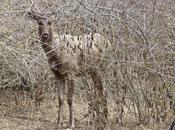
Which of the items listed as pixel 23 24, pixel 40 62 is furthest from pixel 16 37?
pixel 40 62

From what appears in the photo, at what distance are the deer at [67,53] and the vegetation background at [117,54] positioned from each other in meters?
0.14

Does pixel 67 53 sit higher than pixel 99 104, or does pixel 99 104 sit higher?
pixel 67 53

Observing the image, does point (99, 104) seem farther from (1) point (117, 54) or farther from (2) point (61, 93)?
(2) point (61, 93)

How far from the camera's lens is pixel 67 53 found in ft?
31.1

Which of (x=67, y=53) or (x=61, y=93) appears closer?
(x=67, y=53)

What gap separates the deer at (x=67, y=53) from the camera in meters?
8.58

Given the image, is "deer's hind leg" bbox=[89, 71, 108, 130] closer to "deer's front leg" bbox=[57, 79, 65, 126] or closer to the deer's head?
the deer's head

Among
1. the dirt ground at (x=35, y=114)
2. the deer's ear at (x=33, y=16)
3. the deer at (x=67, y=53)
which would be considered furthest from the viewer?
the dirt ground at (x=35, y=114)

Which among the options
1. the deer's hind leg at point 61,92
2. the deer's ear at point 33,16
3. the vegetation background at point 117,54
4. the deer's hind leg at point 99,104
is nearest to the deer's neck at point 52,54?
the vegetation background at point 117,54

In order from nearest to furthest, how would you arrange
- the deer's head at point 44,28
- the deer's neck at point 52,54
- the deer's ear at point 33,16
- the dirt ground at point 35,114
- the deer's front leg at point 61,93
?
the deer's ear at point 33,16, the deer's head at point 44,28, the dirt ground at point 35,114, the deer's neck at point 52,54, the deer's front leg at point 61,93

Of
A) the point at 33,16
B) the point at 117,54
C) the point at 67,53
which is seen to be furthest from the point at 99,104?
the point at 33,16

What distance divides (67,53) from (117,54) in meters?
1.56

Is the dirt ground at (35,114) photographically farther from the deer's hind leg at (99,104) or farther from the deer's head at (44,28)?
the deer's head at (44,28)

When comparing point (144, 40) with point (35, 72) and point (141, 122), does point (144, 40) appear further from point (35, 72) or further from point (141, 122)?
point (35, 72)
